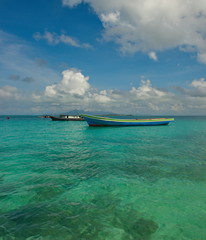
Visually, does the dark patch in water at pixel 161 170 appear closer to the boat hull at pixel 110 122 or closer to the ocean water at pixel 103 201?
the ocean water at pixel 103 201

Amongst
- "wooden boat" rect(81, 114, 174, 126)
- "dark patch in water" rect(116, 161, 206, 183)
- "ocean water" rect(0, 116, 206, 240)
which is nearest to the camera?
"ocean water" rect(0, 116, 206, 240)

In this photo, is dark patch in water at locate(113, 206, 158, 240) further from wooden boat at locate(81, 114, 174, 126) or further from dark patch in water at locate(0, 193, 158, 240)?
wooden boat at locate(81, 114, 174, 126)

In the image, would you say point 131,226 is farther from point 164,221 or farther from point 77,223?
point 77,223

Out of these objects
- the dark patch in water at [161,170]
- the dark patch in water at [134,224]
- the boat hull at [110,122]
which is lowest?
the dark patch in water at [134,224]

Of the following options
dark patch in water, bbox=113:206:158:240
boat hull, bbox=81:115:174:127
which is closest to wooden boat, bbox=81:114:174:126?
boat hull, bbox=81:115:174:127

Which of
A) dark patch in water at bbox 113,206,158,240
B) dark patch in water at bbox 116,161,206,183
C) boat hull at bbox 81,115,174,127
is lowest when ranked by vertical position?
dark patch in water at bbox 113,206,158,240


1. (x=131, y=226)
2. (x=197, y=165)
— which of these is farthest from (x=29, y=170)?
(x=197, y=165)

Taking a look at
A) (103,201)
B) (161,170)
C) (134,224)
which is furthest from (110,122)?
(134,224)

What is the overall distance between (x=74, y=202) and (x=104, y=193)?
51.4 inches

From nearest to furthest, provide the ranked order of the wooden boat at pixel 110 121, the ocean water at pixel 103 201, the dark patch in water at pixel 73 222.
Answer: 1. the dark patch in water at pixel 73 222
2. the ocean water at pixel 103 201
3. the wooden boat at pixel 110 121

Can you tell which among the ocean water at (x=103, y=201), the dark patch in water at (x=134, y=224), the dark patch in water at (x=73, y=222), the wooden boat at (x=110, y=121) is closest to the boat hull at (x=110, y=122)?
the wooden boat at (x=110, y=121)

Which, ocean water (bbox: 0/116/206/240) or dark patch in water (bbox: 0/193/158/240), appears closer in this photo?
dark patch in water (bbox: 0/193/158/240)

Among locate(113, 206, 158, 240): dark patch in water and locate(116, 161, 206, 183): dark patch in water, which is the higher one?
locate(116, 161, 206, 183): dark patch in water

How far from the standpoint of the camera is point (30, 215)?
199 inches
